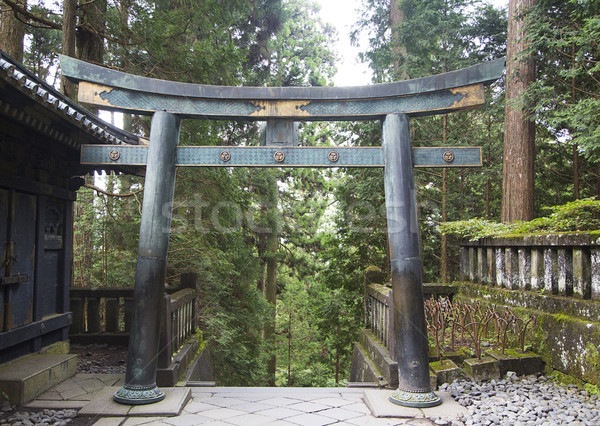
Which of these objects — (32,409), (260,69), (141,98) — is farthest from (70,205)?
(260,69)

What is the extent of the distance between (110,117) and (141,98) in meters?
10.1

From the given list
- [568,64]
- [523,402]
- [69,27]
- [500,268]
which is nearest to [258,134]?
[69,27]

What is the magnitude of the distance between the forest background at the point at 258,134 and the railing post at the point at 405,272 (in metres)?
4.06

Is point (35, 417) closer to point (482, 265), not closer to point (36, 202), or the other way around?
point (36, 202)

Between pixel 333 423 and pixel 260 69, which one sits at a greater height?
pixel 260 69

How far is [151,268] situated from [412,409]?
2.99 metres

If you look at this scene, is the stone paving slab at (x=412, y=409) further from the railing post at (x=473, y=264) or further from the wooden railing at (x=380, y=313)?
the railing post at (x=473, y=264)

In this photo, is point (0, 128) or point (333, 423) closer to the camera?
point (333, 423)

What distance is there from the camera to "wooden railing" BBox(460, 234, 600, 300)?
4211mm

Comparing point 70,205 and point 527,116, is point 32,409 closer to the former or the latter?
point 70,205

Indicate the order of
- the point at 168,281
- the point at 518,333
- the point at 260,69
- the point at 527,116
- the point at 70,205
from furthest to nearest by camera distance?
the point at 260,69 < the point at 168,281 < the point at 527,116 < the point at 70,205 < the point at 518,333

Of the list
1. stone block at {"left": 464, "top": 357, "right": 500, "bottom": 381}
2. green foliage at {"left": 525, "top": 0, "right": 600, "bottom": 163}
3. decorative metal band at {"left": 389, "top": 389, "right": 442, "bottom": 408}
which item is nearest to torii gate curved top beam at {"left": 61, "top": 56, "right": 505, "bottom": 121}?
stone block at {"left": 464, "top": 357, "right": 500, "bottom": 381}

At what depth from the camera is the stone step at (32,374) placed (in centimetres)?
410

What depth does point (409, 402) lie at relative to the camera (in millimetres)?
3947
